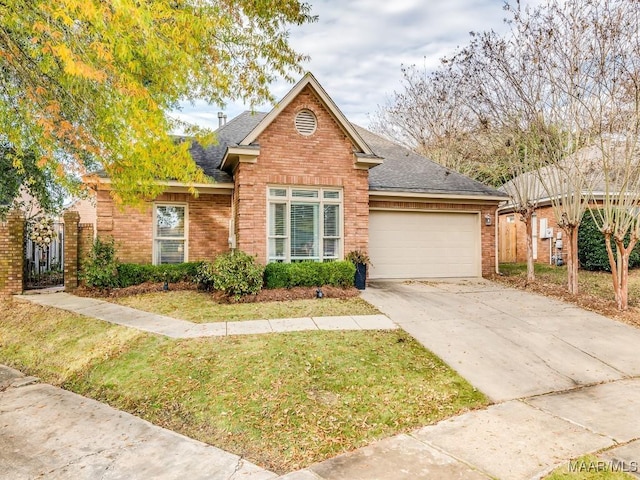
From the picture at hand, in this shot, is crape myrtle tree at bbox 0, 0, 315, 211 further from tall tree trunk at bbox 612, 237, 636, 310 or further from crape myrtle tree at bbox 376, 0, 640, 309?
tall tree trunk at bbox 612, 237, 636, 310

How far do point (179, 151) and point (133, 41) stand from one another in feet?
5.48

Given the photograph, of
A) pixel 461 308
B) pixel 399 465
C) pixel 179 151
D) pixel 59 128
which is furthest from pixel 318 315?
pixel 59 128

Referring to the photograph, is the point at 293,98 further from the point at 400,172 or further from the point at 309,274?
the point at 400,172

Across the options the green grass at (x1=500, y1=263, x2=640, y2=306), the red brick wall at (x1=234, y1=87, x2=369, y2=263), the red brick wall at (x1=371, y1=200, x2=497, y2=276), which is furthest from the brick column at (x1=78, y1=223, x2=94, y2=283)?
the green grass at (x1=500, y1=263, x2=640, y2=306)

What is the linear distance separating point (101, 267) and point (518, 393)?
409 inches

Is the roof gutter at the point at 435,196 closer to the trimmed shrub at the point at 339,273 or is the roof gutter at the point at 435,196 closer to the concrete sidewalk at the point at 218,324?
the trimmed shrub at the point at 339,273

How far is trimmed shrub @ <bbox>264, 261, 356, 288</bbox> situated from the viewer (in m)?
10.6

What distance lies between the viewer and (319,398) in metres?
5.12

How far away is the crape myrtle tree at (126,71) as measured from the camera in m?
5.08

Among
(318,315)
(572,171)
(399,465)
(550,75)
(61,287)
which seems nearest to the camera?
(399,465)

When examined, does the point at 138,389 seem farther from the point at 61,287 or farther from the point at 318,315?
the point at 61,287

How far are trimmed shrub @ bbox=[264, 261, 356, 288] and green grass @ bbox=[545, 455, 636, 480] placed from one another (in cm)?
752

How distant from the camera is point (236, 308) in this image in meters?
9.13

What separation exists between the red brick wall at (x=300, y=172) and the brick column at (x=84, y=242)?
4361 millimetres
